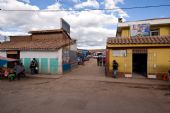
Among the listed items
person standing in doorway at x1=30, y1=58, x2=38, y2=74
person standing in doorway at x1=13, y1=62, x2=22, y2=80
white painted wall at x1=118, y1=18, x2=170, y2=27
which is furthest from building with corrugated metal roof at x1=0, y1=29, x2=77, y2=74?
white painted wall at x1=118, y1=18, x2=170, y2=27

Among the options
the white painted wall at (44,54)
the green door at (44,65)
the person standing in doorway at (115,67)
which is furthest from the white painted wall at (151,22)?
the green door at (44,65)

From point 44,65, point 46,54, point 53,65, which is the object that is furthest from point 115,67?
point 44,65

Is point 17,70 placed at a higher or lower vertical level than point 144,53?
Answer: lower

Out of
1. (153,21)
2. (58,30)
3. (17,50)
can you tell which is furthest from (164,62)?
(17,50)

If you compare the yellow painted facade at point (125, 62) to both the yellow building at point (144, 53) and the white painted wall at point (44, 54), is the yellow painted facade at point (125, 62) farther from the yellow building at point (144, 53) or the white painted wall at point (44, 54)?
the white painted wall at point (44, 54)

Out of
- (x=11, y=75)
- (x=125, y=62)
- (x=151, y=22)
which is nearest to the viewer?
(x=11, y=75)

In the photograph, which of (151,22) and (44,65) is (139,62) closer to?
(151,22)

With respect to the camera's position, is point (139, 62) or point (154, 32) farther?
point (139, 62)

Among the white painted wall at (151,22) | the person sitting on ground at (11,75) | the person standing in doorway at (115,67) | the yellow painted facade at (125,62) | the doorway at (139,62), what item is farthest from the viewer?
the doorway at (139,62)

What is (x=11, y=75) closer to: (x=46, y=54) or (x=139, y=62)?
(x=46, y=54)

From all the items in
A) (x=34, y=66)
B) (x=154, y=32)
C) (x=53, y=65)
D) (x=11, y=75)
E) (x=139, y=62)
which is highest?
(x=154, y=32)

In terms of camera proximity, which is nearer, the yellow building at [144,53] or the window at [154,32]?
the yellow building at [144,53]

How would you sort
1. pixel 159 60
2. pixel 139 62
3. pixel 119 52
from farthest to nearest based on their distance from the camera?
1. pixel 139 62
2. pixel 119 52
3. pixel 159 60

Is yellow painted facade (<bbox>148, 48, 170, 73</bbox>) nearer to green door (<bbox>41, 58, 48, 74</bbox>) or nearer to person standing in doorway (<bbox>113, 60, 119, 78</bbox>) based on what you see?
person standing in doorway (<bbox>113, 60, 119, 78</bbox>)
